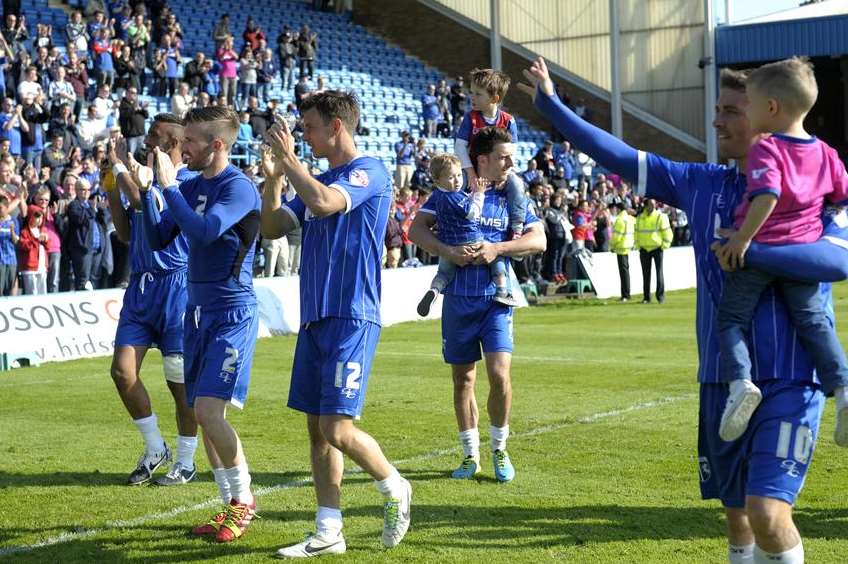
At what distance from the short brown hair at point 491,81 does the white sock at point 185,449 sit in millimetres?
3143

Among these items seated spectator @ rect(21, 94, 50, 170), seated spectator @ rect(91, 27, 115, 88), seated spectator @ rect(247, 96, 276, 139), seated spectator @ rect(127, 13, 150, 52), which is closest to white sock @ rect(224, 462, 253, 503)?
seated spectator @ rect(21, 94, 50, 170)

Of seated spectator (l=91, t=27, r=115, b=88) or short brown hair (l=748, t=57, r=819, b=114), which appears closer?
short brown hair (l=748, t=57, r=819, b=114)

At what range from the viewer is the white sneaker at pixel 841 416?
4207mm

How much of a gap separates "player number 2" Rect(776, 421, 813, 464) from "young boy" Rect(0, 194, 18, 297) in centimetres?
1521

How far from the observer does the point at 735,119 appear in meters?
4.49

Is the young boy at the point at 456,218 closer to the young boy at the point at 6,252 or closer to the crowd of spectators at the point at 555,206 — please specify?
the young boy at the point at 6,252

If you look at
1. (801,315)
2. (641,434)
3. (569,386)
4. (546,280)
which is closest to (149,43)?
(546,280)

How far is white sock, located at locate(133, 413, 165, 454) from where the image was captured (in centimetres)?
788

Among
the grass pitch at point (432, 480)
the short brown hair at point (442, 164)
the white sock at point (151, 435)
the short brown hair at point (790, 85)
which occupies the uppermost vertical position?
the short brown hair at point (790, 85)

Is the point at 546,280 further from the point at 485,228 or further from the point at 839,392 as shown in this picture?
the point at 839,392

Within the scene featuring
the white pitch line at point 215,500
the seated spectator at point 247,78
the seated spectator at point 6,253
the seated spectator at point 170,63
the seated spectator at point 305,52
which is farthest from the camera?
the seated spectator at point 305,52

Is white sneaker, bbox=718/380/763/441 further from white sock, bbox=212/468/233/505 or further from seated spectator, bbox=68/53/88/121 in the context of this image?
seated spectator, bbox=68/53/88/121

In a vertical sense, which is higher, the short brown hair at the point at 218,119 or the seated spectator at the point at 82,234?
the short brown hair at the point at 218,119

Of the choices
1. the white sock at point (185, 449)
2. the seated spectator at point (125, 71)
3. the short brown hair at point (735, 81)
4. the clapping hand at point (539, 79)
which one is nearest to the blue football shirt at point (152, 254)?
the white sock at point (185, 449)
